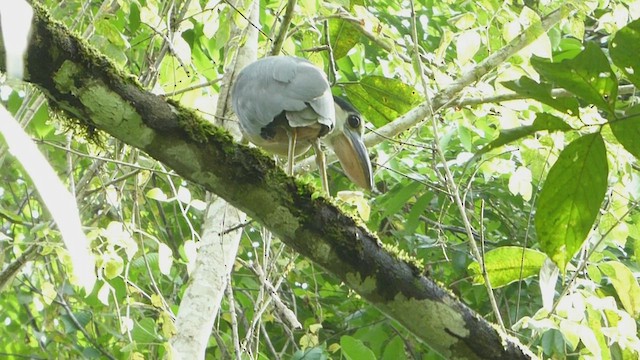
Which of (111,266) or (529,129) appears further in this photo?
(111,266)

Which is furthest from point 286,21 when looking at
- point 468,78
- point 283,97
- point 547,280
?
point 547,280

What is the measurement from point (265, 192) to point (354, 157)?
1345 mm

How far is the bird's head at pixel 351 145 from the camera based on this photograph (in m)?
2.81

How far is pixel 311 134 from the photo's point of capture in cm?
262

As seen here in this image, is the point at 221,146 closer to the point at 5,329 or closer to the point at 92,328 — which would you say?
the point at 92,328

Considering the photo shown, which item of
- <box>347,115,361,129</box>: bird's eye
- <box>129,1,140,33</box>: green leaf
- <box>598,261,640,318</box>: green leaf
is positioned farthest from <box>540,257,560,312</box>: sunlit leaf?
<box>129,1,140,33</box>: green leaf

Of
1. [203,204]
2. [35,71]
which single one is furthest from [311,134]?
[35,71]

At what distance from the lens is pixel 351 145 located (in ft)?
9.37

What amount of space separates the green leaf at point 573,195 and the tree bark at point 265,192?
0.87 ft

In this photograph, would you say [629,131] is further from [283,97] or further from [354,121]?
[354,121]

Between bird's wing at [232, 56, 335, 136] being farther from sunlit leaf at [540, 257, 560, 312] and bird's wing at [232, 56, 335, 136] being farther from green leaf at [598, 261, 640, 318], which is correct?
green leaf at [598, 261, 640, 318]

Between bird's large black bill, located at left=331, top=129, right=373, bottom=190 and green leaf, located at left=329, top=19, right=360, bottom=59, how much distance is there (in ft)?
1.10

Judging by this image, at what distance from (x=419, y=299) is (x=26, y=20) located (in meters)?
1.14

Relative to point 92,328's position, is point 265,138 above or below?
above
